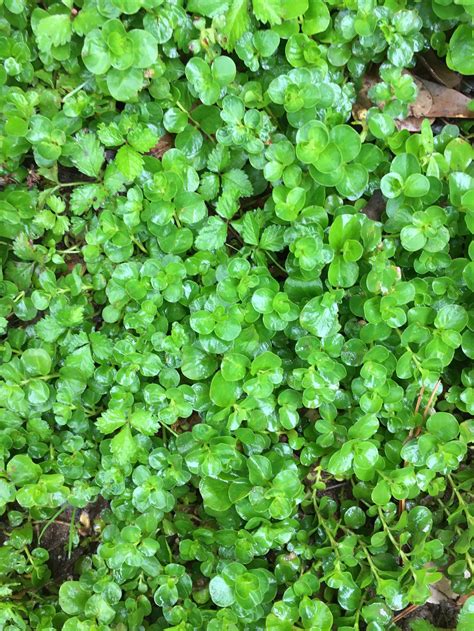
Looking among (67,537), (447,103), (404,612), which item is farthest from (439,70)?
(67,537)

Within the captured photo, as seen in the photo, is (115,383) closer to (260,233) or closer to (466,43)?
(260,233)

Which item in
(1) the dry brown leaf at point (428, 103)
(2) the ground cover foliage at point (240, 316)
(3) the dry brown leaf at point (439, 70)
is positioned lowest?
(2) the ground cover foliage at point (240, 316)

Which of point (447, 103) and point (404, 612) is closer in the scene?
point (404, 612)

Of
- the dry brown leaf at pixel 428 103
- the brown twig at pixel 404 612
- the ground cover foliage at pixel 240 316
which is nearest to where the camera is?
the ground cover foliage at pixel 240 316

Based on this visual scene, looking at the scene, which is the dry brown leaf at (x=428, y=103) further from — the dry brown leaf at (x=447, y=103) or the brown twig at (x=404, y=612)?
the brown twig at (x=404, y=612)

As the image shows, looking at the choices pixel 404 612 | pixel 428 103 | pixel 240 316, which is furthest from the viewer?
pixel 428 103

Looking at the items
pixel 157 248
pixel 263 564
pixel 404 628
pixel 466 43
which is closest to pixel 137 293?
pixel 157 248

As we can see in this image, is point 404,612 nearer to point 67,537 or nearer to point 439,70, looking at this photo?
point 67,537

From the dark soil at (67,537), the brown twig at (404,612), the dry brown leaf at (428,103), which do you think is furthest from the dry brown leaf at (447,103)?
the dark soil at (67,537)

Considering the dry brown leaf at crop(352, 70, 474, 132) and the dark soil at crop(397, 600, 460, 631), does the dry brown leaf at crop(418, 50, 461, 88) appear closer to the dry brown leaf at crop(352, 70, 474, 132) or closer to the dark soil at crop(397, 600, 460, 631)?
the dry brown leaf at crop(352, 70, 474, 132)
